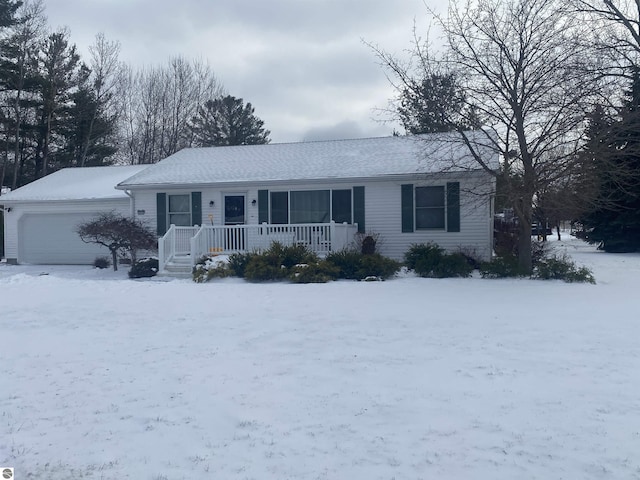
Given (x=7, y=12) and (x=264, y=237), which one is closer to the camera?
(x=264, y=237)

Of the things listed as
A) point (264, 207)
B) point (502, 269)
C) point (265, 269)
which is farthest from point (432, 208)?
point (265, 269)

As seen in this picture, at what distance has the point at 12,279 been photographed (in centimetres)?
1418

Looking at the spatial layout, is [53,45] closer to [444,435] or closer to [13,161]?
[13,161]

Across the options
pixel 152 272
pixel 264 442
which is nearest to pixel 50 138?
pixel 152 272

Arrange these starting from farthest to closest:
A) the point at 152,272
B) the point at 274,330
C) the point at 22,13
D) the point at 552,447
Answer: the point at 22,13 → the point at 152,272 → the point at 274,330 → the point at 552,447

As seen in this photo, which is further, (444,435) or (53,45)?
(53,45)

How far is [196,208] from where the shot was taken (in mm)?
18422

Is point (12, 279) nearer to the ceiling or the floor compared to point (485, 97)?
nearer to the floor

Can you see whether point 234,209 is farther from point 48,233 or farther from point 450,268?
point 48,233

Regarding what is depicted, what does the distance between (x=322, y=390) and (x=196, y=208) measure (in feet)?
45.6

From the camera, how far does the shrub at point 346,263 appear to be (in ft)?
45.3

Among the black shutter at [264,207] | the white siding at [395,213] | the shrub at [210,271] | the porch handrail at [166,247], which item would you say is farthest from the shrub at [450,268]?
the porch handrail at [166,247]

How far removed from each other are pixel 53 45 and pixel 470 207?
96.6 ft

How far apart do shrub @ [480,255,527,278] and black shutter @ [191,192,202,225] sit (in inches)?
367
